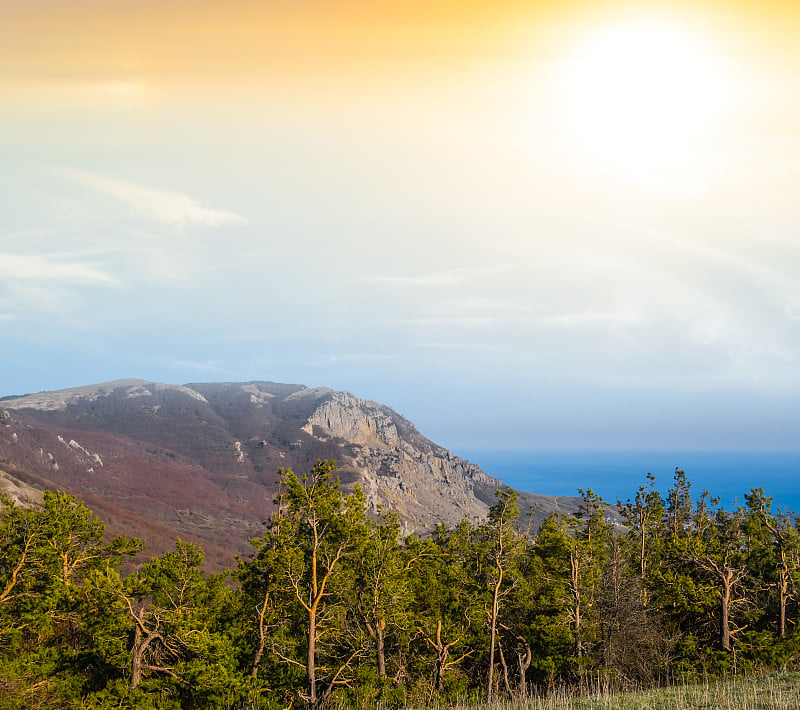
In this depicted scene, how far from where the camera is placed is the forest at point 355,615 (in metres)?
26.8

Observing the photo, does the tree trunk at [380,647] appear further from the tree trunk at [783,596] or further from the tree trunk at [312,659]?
the tree trunk at [783,596]

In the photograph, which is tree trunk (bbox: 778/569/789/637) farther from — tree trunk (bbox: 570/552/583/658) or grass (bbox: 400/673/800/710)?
grass (bbox: 400/673/800/710)

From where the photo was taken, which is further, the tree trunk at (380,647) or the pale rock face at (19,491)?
the pale rock face at (19,491)

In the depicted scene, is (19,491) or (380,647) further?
(19,491)

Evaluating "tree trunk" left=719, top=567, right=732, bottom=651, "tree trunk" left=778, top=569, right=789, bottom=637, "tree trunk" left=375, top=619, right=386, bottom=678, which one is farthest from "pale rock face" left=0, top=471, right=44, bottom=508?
"tree trunk" left=778, top=569, right=789, bottom=637

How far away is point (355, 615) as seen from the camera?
32688 millimetres

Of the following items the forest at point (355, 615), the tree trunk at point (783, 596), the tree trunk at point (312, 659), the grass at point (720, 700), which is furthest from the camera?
the tree trunk at point (783, 596)

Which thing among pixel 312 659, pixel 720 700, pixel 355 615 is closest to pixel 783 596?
pixel 355 615

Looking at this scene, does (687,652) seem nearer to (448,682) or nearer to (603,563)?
(603,563)

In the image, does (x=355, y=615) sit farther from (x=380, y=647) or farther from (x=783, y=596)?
(x=783, y=596)

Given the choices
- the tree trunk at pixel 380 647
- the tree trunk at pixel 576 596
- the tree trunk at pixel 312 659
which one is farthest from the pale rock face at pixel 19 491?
the tree trunk at pixel 576 596

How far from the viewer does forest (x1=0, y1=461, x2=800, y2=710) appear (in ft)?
88.0

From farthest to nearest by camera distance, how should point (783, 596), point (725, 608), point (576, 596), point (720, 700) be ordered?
point (576, 596)
point (783, 596)
point (725, 608)
point (720, 700)

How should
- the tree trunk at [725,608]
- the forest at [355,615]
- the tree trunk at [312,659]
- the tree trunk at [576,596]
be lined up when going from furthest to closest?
the tree trunk at [576,596] → the tree trunk at [725,608] → the tree trunk at [312,659] → the forest at [355,615]
